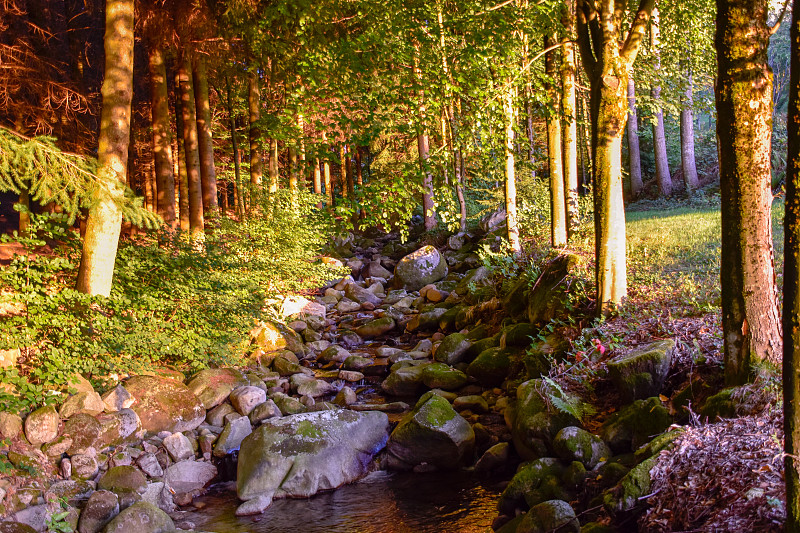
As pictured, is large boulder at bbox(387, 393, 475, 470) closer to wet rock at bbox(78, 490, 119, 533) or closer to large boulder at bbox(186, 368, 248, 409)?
large boulder at bbox(186, 368, 248, 409)

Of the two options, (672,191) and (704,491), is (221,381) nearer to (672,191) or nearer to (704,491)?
(704,491)

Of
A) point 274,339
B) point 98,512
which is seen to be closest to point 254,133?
point 274,339

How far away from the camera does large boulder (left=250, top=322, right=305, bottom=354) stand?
12367 millimetres

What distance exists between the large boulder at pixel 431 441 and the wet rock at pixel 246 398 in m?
2.44

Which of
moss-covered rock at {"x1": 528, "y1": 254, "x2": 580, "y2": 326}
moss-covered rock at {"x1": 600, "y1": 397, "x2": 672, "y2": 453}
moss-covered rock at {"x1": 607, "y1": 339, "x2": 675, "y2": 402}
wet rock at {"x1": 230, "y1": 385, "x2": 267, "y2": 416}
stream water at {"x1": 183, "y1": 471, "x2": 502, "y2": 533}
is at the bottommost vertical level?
stream water at {"x1": 183, "y1": 471, "x2": 502, "y2": 533}

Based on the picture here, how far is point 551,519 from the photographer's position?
4.63 metres

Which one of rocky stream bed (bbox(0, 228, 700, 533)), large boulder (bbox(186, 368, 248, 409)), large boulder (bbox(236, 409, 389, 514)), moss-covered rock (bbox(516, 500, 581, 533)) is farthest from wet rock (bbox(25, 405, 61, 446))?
moss-covered rock (bbox(516, 500, 581, 533))

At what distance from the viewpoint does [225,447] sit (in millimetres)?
7621

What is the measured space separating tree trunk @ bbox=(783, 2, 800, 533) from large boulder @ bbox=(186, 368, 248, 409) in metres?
7.49

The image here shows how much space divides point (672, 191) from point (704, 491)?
19754 millimetres

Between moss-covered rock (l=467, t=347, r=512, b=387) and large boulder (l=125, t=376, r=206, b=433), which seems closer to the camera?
large boulder (l=125, t=376, r=206, b=433)

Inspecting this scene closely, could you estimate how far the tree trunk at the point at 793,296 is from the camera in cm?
273

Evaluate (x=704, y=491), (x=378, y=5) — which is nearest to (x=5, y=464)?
(x=704, y=491)

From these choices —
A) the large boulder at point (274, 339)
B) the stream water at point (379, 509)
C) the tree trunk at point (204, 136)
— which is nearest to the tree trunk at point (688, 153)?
the large boulder at point (274, 339)
